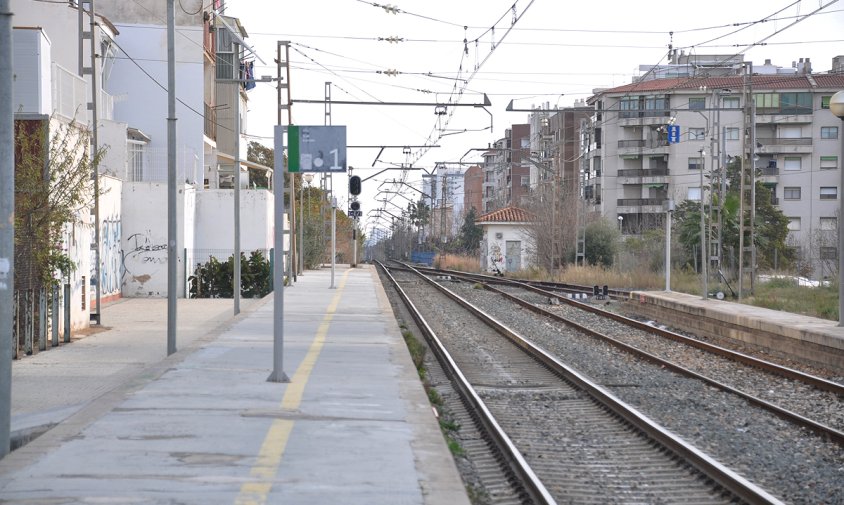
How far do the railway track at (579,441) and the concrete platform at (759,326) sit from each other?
174 inches

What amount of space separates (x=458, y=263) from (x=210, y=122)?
31.8 meters

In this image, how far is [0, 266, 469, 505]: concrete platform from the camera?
23.3 feet

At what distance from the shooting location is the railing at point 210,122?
153ft

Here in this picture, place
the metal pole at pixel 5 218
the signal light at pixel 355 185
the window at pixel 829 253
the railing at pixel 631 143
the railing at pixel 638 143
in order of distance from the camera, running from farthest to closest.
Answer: the railing at pixel 631 143 < the railing at pixel 638 143 < the window at pixel 829 253 < the signal light at pixel 355 185 < the metal pole at pixel 5 218

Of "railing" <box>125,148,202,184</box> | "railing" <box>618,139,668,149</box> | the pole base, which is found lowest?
the pole base

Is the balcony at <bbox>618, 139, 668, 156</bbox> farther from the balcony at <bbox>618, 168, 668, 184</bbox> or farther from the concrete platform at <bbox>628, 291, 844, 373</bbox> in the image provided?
the concrete platform at <bbox>628, 291, 844, 373</bbox>

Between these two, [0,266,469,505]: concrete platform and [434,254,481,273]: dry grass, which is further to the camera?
[434,254,481,273]: dry grass

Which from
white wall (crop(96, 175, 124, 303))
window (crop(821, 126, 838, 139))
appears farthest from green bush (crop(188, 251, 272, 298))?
window (crop(821, 126, 838, 139))

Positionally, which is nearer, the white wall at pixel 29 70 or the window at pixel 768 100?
the white wall at pixel 29 70

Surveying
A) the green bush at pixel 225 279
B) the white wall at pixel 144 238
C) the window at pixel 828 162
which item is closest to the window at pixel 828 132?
the window at pixel 828 162

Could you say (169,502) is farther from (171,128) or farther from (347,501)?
(171,128)

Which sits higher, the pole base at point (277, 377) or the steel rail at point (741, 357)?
the pole base at point (277, 377)

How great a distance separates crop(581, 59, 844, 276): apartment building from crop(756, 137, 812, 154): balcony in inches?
2.8

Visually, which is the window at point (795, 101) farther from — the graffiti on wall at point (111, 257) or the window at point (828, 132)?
the graffiti on wall at point (111, 257)
